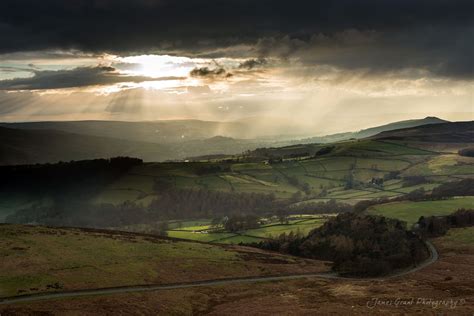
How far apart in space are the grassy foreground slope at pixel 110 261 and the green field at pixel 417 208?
57.0 m

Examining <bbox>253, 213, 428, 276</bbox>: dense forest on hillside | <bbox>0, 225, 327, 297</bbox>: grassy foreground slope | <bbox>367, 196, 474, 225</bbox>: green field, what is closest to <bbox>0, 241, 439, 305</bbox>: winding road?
<bbox>0, 225, 327, 297</bbox>: grassy foreground slope

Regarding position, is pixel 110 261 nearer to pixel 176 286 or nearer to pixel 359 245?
pixel 176 286

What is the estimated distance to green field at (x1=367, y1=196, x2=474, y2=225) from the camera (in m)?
169

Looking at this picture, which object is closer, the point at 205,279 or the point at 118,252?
the point at 205,279

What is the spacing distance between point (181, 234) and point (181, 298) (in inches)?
3595

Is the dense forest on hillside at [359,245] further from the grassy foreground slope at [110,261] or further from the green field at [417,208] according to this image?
the green field at [417,208]

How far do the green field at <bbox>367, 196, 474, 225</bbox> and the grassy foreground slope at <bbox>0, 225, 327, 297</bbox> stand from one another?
187ft

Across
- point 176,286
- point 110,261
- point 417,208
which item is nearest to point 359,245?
point 417,208

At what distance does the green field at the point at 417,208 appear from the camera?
554 feet

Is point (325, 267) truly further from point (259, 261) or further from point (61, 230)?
point (61, 230)

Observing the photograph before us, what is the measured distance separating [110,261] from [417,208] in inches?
4798

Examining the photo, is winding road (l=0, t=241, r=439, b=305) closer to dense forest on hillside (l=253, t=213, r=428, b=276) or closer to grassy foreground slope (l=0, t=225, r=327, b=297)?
grassy foreground slope (l=0, t=225, r=327, b=297)

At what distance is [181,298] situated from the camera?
292 feet

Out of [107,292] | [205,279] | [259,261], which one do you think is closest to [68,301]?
[107,292]
